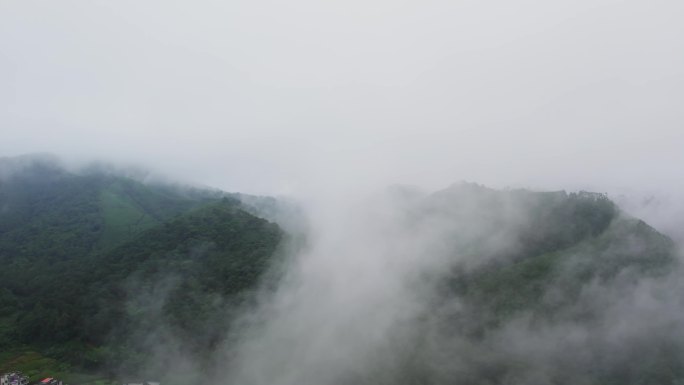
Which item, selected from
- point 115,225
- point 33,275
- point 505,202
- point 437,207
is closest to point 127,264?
point 33,275

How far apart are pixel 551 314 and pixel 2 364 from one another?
197ft

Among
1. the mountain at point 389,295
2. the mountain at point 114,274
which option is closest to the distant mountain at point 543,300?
the mountain at point 389,295

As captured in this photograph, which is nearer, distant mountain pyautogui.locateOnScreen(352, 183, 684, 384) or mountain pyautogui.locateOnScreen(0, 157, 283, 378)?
distant mountain pyautogui.locateOnScreen(352, 183, 684, 384)

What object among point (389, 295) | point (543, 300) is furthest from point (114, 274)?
point (543, 300)

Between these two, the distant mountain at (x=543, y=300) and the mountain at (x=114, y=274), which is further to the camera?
the mountain at (x=114, y=274)

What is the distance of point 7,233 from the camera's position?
79.1 metres

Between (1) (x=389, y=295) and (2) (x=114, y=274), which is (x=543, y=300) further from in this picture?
(2) (x=114, y=274)

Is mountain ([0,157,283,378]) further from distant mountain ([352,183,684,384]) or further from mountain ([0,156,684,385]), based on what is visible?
distant mountain ([352,183,684,384])

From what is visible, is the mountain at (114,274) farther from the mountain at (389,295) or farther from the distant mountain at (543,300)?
the distant mountain at (543,300)

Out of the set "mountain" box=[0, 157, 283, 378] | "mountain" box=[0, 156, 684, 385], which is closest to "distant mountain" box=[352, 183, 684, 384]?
"mountain" box=[0, 156, 684, 385]

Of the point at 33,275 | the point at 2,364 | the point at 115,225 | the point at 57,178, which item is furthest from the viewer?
the point at 57,178

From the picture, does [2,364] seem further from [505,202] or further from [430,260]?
[505,202]

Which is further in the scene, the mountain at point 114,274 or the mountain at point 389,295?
A: the mountain at point 114,274

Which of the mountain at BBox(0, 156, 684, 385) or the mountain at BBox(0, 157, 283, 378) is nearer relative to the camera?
the mountain at BBox(0, 156, 684, 385)
